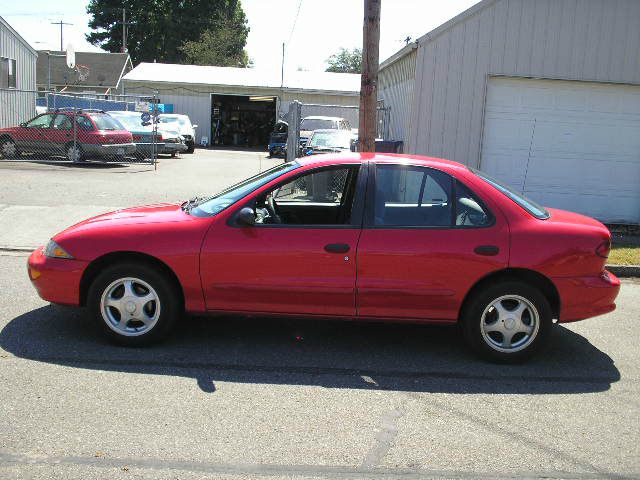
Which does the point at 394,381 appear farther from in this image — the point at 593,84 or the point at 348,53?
the point at 348,53

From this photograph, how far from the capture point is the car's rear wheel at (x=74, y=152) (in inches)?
745

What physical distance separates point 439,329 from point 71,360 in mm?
3158

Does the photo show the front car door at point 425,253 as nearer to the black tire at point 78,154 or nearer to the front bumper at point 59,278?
the front bumper at point 59,278

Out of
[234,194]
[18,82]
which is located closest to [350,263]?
[234,194]

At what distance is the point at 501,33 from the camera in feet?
37.4

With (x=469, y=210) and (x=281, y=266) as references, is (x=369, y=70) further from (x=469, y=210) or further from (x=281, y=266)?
(x=281, y=266)

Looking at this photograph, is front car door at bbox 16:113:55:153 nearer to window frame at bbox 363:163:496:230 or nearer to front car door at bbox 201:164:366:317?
front car door at bbox 201:164:366:317

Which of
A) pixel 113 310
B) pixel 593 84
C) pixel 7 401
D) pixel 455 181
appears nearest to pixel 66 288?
pixel 113 310

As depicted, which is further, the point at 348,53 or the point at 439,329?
the point at 348,53

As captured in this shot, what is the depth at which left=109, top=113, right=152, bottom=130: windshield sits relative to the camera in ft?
70.0

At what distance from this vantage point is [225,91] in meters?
36.3

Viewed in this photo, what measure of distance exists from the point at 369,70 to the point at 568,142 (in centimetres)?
477

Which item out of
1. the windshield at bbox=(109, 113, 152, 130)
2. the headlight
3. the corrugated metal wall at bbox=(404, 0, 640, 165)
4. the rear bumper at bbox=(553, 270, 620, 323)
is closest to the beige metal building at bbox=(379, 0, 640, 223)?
the corrugated metal wall at bbox=(404, 0, 640, 165)

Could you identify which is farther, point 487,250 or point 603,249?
point 603,249
